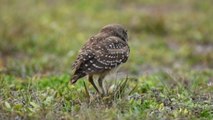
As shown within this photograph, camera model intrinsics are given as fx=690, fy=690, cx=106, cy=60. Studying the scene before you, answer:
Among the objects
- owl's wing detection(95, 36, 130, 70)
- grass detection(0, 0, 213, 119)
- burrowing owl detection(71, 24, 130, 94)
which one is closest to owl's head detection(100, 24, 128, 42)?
burrowing owl detection(71, 24, 130, 94)

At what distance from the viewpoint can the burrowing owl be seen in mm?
8203

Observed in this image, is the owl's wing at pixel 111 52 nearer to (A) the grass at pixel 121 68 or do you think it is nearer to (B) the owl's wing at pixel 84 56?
(B) the owl's wing at pixel 84 56

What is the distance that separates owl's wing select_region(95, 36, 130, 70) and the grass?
306 mm

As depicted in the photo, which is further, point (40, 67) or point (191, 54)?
point (191, 54)

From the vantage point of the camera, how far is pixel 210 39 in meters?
14.9

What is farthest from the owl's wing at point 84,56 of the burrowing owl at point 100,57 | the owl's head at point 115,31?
the owl's head at point 115,31

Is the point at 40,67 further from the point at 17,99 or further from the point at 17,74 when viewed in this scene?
the point at 17,99

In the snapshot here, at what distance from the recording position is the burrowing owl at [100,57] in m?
8.20

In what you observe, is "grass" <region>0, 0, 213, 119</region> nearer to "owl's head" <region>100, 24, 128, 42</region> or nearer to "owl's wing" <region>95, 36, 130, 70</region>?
"owl's wing" <region>95, 36, 130, 70</region>

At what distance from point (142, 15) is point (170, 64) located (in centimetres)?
318

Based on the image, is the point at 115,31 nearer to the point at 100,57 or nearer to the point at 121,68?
the point at 100,57

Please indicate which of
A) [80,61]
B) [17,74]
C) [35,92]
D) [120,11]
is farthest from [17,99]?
[120,11]

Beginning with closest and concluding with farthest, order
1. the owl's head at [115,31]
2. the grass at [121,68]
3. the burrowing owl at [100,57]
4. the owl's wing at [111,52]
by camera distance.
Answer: the grass at [121,68]
the burrowing owl at [100,57]
the owl's wing at [111,52]
the owl's head at [115,31]

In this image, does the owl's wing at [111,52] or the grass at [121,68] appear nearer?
the grass at [121,68]
